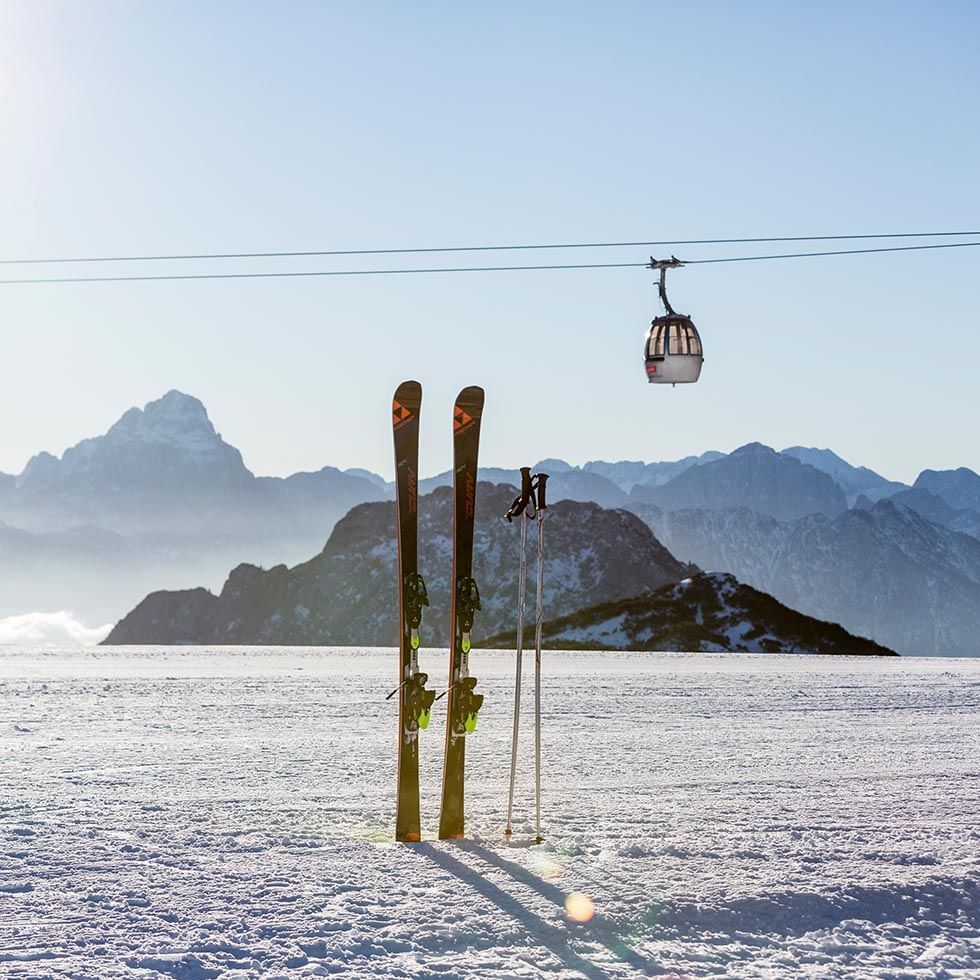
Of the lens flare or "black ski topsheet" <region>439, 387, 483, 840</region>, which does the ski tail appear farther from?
the lens flare

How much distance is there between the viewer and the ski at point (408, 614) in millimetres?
9891

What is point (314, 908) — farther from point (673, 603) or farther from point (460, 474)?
point (673, 603)

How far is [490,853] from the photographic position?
9.21m

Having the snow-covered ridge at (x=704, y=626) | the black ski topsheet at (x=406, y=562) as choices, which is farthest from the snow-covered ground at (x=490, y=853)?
the snow-covered ridge at (x=704, y=626)

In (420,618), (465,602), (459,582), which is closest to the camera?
(420,618)

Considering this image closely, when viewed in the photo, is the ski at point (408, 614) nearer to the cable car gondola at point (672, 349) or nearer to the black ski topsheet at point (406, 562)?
the black ski topsheet at point (406, 562)

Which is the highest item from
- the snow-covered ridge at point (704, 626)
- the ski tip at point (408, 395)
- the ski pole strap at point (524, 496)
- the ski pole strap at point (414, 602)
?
the ski tip at point (408, 395)

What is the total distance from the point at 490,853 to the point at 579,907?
174 cm

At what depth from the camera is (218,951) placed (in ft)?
21.8

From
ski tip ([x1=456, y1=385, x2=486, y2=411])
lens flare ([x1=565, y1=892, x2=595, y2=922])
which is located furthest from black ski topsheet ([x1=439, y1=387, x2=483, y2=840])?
lens flare ([x1=565, y1=892, x2=595, y2=922])

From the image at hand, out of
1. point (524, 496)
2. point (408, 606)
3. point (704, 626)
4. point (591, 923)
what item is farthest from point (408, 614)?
point (704, 626)

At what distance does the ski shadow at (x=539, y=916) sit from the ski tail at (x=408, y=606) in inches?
19.7

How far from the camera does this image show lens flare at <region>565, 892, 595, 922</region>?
7.37 meters

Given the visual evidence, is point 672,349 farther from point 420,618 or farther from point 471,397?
point 420,618
